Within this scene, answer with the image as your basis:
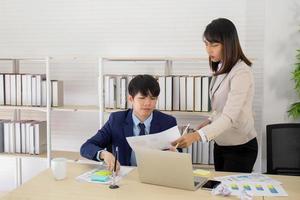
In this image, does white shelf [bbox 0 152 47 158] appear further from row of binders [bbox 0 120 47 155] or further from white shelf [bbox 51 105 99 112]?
white shelf [bbox 51 105 99 112]

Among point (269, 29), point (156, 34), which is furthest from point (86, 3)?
point (269, 29)

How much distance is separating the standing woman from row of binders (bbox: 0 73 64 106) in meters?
1.65

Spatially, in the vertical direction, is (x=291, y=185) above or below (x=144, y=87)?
below

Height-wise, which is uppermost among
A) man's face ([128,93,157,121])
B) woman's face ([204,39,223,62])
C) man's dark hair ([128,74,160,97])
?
woman's face ([204,39,223,62])

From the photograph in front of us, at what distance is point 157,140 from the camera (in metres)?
1.83

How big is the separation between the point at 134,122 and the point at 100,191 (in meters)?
0.58

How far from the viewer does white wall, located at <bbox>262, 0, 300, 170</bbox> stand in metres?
3.04

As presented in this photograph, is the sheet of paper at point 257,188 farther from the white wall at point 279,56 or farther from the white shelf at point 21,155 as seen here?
the white shelf at point 21,155

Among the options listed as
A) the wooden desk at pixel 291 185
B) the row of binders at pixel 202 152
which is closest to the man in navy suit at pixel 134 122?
the wooden desk at pixel 291 185

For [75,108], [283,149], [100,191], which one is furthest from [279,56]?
[100,191]

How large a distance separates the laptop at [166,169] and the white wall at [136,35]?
164 cm

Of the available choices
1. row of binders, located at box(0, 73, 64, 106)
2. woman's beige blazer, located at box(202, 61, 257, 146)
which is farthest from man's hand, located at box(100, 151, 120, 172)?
row of binders, located at box(0, 73, 64, 106)

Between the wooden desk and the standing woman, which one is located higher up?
the standing woman

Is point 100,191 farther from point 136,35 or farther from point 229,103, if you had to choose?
point 136,35
